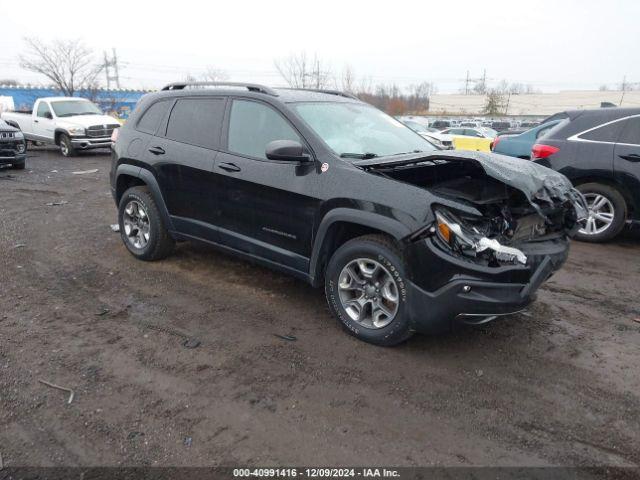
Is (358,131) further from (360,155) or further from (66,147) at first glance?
(66,147)

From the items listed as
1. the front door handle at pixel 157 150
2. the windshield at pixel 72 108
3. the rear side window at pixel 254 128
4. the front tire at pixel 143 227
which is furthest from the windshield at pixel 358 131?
the windshield at pixel 72 108

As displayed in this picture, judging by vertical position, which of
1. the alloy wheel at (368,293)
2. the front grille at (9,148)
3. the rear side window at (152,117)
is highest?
the rear side window at (152,117)

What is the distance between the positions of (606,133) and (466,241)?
4.53 m

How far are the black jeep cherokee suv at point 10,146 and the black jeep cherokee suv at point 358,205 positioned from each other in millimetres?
9539

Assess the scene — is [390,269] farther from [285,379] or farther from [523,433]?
[523,433]

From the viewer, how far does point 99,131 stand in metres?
16.0

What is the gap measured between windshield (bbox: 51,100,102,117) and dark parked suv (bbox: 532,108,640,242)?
609 inches

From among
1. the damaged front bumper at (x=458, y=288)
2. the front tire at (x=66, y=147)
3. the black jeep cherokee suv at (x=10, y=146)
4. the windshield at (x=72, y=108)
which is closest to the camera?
the damaged front bumper at (x=458, y=288)

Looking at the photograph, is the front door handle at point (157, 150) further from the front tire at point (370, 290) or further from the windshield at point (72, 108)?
the windshield at point (72, 108)

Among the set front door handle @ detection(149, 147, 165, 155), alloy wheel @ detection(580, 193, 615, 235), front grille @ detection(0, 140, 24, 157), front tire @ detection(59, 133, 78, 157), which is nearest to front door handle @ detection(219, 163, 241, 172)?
front door handle @ detection(149, 147, 165, 155)

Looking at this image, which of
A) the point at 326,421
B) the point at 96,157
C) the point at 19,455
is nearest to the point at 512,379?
the point at 326,421

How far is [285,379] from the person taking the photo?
10.5ft

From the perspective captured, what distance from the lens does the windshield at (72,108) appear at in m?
16.4

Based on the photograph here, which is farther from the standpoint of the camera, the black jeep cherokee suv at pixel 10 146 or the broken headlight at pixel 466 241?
the black jeep cherokee suv at pixel 10 146
